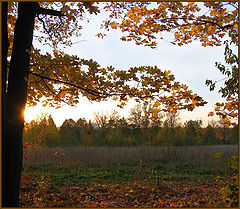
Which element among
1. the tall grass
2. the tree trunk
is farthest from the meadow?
the tree trunk

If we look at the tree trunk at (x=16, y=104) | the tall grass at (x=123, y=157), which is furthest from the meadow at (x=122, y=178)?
the tree trunk at (x=16, y=104)

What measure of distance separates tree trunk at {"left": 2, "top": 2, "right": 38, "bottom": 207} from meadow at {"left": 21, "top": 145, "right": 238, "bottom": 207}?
136 cm

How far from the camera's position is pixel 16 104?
335cm

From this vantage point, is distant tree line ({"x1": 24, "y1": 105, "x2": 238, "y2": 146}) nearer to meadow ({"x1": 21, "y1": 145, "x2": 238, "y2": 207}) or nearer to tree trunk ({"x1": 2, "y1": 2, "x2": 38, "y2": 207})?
meadow ({"x1": 21, "y1": 145, "x2": 238, "y2": 207})

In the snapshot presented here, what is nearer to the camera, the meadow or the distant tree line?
the meadow

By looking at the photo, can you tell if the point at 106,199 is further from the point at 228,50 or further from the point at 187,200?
the point at 228,50

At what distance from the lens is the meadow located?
4.92m

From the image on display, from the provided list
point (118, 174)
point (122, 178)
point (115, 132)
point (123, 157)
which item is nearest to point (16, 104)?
point (122, 178)

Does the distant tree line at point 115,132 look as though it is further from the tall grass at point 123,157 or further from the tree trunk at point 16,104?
the tree trunk at point 16,104

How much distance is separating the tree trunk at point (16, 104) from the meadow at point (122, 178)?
1.36m

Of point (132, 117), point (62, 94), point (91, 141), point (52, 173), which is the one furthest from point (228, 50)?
point (132, 117)

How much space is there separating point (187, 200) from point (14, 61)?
4864mm

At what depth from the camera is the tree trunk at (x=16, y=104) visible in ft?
10.5

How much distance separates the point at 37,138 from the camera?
1293cm
